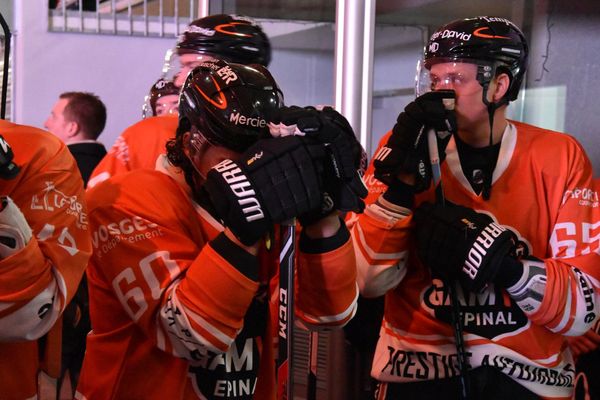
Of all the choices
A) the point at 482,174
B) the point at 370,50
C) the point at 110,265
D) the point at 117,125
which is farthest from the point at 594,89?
the point at 117,125

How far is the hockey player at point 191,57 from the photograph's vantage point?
8.25 ft

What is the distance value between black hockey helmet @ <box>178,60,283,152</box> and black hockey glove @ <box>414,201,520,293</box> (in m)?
0.50

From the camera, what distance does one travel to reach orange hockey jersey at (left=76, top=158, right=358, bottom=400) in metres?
1.36

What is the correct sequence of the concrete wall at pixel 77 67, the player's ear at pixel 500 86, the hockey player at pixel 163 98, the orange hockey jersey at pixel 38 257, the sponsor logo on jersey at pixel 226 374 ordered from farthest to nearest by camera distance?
the concrete wall at pixel 77 67
the hockey player at pixel 163 98
the player's ear at pixel 500 86
the sponsor logo on jersey at pixel 226 374
the orange hockey jersey at pixel 38 257

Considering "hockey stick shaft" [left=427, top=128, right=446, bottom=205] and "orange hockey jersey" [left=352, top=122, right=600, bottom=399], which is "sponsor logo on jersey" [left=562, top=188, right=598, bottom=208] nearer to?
"orange hockey jersey" [left=352, top=122, right=600, bottom=399]

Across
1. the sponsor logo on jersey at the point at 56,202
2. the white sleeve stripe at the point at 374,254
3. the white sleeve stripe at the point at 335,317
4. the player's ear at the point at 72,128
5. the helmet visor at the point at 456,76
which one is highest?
the helmet visor at the point at 456,76

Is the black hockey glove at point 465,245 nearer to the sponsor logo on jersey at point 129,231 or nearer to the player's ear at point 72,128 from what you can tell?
the sponsor logo on jersey at point 129,231

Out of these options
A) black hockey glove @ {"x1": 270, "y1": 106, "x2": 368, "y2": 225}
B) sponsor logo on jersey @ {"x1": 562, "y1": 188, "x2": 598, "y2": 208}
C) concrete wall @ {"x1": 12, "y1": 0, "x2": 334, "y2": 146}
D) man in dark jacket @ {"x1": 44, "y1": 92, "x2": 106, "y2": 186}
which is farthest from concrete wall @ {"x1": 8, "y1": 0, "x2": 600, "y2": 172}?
black hockey glove @ {"x1": 270, "y1": 106, "x2": 368, "y2": 225}

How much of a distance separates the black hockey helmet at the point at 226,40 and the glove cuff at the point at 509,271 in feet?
3.57

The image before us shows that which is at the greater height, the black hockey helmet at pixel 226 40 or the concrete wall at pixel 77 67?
the black hockey helmet at pixel 226 40

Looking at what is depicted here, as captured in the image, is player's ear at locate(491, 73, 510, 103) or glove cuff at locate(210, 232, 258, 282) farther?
player's ear at locate(491, 73, 510, 103)

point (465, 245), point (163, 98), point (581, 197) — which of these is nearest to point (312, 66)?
point (163, 98)

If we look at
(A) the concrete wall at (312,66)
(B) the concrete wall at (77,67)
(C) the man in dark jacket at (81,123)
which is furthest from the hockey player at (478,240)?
(B) the concrete wall at (77,67)

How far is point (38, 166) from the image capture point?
4.69 feet
